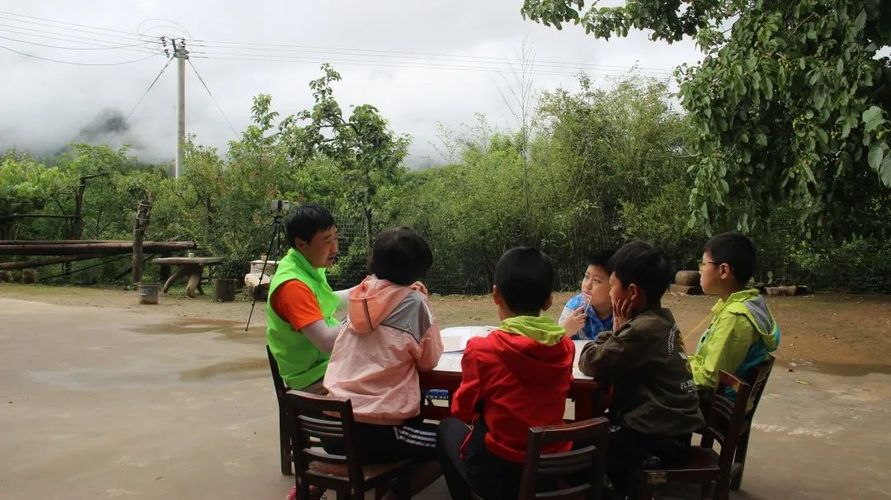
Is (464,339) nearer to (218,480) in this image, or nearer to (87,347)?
(218,480)

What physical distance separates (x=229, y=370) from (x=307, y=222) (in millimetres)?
3200

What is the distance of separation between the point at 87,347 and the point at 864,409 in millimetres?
6271

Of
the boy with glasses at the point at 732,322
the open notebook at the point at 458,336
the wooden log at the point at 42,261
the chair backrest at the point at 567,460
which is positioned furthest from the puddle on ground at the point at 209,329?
the wooden log at the point at 42,261

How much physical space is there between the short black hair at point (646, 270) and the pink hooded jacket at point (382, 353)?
2.12 ft

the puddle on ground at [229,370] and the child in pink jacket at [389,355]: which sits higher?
the child in pink jacket at [389,355]

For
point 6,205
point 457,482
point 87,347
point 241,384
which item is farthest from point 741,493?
point 6,205

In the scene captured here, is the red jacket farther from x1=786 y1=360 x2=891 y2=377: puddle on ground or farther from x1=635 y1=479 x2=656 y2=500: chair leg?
x1=786 y1=360 x2=891 y2=377: puddle on ground

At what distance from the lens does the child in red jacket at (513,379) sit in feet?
6.27

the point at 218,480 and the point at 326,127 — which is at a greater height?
the point at 326,127

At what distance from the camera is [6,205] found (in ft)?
50.3

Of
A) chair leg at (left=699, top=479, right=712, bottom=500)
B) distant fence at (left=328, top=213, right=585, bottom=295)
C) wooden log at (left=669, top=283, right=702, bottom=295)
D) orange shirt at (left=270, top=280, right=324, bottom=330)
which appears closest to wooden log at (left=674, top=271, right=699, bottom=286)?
wooden log at (left=669, top=283, right=702, bottom=295)

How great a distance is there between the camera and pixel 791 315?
8.07 meters

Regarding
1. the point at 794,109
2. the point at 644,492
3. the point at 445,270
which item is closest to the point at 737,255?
the point at 644,492

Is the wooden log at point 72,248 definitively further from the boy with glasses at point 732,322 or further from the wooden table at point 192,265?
the boy with glasses at point 732,322
